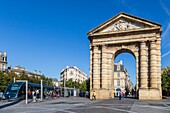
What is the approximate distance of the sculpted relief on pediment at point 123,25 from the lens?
40.6m

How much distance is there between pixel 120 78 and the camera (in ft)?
328

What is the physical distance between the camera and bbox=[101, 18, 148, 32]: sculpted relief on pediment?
40603 millimetres

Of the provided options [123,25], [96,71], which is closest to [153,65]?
[123,25]

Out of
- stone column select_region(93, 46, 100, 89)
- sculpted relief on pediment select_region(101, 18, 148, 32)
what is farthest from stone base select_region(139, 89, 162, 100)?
sculpted relief on pediment select_region(101, 18, 148, 32)

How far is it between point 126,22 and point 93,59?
9397 millimetres

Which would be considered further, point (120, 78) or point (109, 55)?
point (120, 78)

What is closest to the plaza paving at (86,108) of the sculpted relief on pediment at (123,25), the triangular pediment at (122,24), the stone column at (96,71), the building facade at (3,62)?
the stone column at (96,71)

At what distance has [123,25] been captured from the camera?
41.6 meters

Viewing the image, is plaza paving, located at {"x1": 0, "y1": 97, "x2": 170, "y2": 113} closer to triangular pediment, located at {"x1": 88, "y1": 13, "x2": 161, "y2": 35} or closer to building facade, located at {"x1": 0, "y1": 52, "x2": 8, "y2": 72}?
triangular pediment, located at {"x1": 88, "y1": 13, "x2": 161, "y2": 35}

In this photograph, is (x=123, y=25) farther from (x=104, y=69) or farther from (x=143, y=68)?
(x=104, y=69)

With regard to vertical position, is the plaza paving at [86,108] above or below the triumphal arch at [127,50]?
below

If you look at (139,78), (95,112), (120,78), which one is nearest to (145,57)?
(139,78)

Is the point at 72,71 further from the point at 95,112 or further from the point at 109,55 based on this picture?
the point at 95,112

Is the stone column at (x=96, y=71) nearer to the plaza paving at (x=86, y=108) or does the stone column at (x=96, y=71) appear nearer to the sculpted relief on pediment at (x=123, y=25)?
the sculpted relief on pediment at (x=123, y=25)
